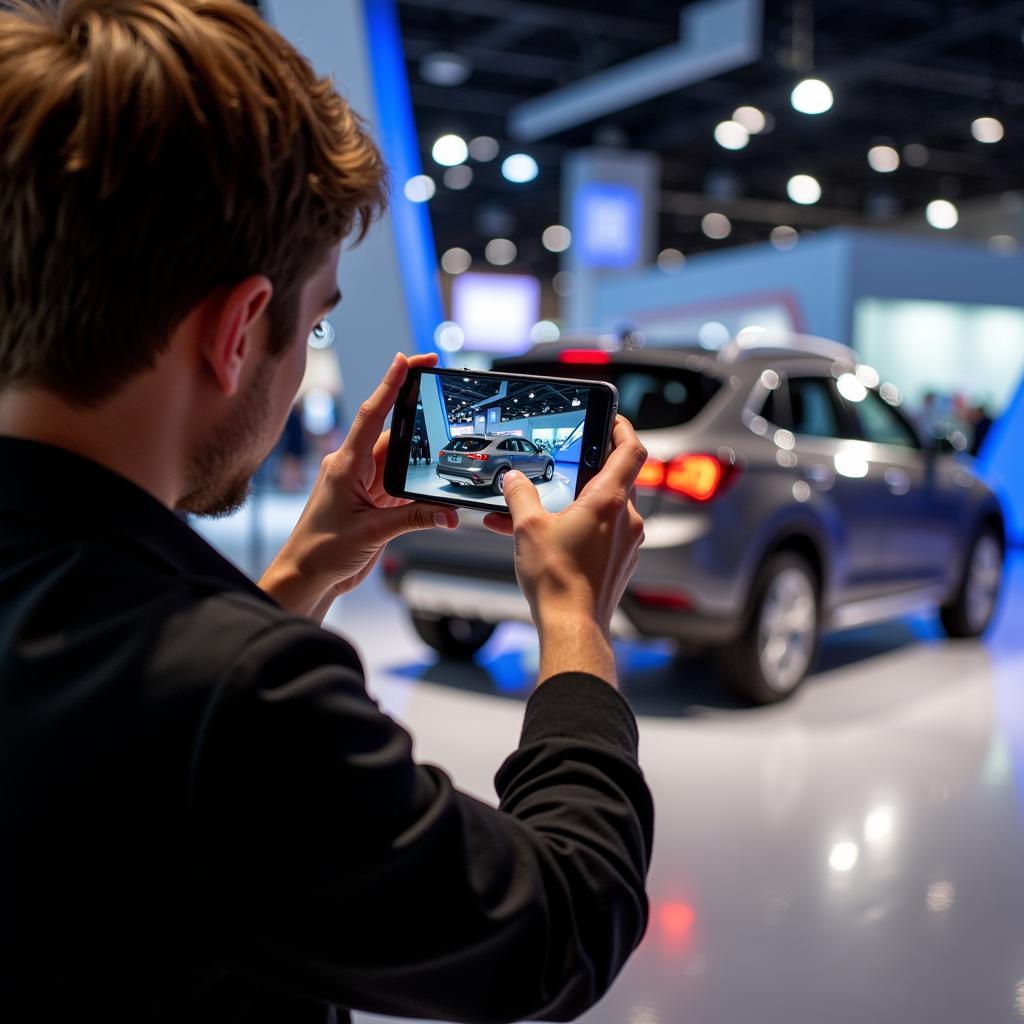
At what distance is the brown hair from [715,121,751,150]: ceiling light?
19843 millimetres

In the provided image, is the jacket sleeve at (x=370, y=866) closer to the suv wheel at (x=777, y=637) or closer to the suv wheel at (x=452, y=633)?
the suv wheel at (x=777, y=637)

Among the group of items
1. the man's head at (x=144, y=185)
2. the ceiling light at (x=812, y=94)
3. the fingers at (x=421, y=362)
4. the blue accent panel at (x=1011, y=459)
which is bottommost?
the blue accent panel at (x=1011, y=459)

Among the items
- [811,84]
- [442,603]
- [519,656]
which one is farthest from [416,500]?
[811,84]

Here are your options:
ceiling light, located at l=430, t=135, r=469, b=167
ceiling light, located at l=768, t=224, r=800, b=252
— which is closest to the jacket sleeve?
ceiling light, located at l=430, t=135, r=469, b=167

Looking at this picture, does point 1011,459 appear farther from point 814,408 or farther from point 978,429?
point 814,408

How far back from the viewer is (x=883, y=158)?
903 inches

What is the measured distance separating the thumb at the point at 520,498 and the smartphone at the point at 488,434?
18 centimetres

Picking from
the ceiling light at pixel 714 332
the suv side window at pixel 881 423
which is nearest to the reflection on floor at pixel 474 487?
the suv side window at pixel 881 423

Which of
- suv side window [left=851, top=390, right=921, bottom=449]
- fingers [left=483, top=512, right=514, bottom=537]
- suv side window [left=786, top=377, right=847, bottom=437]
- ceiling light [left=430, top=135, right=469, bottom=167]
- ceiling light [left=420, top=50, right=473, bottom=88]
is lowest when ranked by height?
suv side window [left=851, top=390, right=921, bottom=449]

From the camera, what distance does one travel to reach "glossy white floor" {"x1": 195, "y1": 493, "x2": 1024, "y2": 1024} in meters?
2.65

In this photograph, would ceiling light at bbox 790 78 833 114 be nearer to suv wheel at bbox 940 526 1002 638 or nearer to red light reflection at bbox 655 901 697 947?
suv wheel at bbox 940 526 1002 638

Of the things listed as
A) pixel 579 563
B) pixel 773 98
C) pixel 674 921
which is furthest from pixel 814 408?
pixel 773 98

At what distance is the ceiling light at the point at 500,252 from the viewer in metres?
37.1

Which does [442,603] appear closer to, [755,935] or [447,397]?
[755,935]
